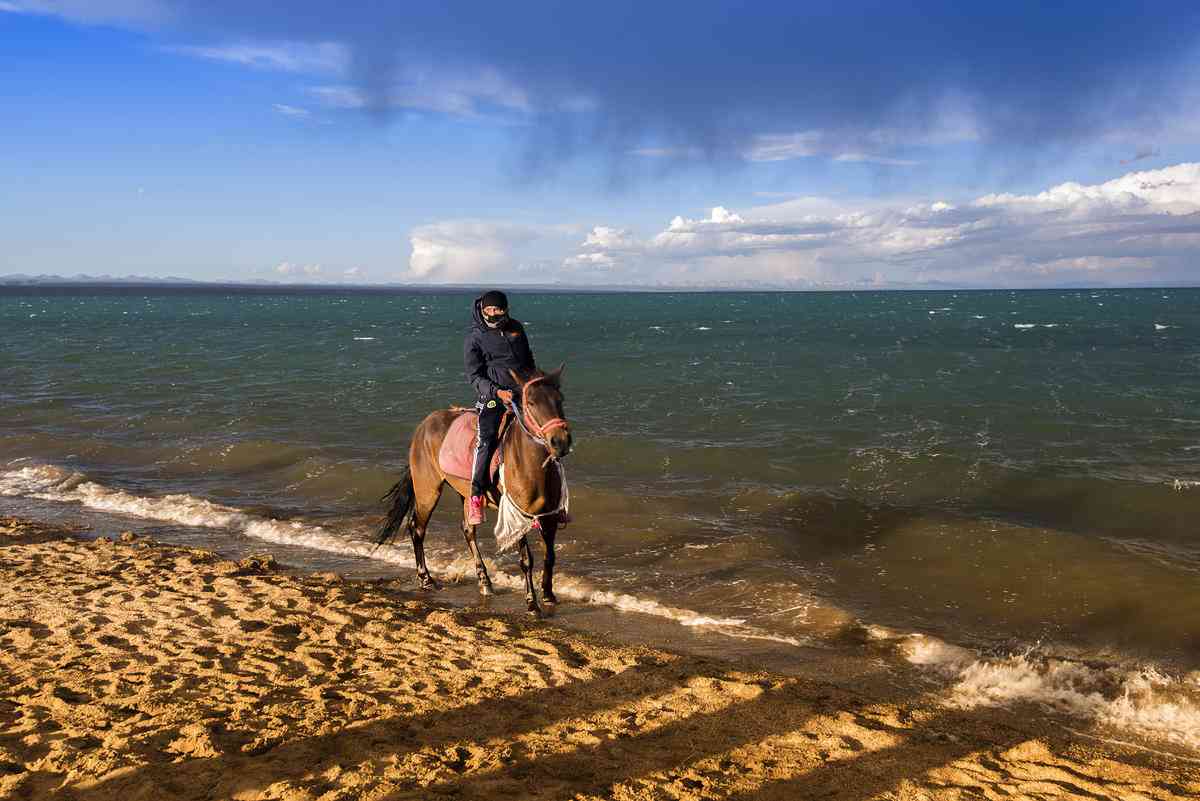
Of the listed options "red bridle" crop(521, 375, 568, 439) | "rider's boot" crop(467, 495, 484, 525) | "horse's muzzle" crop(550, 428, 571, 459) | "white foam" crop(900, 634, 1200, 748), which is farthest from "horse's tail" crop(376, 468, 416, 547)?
"white foam" crop(900, 634, 1200, 748)

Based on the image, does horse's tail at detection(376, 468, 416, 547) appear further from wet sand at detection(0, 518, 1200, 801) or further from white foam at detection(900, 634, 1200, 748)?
white foam at detection(900, 634, 1200, 748)

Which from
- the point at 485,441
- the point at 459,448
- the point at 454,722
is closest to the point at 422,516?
the point at 459,448

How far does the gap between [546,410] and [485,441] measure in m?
1.67

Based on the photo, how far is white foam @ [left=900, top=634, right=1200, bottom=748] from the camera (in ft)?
21.5

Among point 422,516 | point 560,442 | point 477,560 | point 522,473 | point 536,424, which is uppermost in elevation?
point 536,424

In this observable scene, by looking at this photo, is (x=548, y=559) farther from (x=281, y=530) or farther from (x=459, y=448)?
(x=281, y=530)

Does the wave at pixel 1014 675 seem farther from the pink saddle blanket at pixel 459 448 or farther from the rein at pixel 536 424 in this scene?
the rein at pixel 536 424

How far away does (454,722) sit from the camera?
19.0 ft

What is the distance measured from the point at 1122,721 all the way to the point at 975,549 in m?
5.29

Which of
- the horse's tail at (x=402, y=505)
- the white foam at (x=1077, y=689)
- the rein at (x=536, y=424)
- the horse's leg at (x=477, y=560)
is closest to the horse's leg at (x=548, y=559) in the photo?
the horse's leg at (x=477, y=560)

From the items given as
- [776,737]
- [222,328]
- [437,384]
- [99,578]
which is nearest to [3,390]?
[437,384]

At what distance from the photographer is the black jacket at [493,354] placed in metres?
8.64

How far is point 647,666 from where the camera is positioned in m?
7.08

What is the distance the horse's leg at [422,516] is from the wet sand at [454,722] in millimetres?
1746
